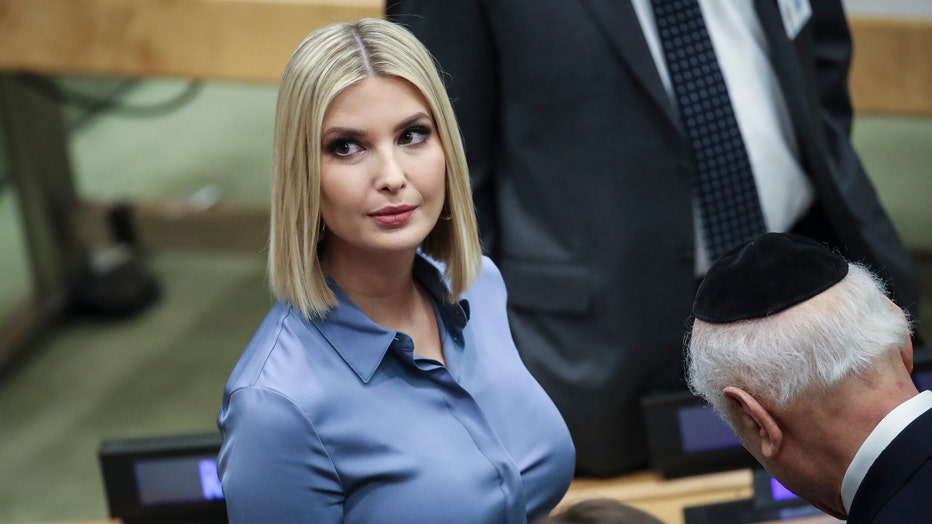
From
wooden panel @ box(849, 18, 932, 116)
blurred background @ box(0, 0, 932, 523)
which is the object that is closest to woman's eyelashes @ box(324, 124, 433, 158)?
wooden panel @ box(849, 18, 932, 116)

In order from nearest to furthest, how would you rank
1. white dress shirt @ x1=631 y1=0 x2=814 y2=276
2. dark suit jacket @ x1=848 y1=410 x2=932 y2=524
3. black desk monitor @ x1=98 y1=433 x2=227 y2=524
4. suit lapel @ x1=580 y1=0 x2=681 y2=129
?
dark suit jacket @ x1=848 y1=410 x2=932 y2=524 < black desk monitor @ x1=98 y1=433 x2=227 y2=524 < suit lapel @ x1=580 y1=0 x2=681 y2=129 < white dress shirt @ x1=631 y1=0 x2=814 y2=276

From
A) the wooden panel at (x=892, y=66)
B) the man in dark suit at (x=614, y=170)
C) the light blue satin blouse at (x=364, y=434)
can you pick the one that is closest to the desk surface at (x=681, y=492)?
the man in dark suit at (x=614, y=170)

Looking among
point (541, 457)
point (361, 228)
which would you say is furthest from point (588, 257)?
point (361, 228)

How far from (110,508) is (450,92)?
97cm

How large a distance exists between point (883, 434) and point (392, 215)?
26.1 inches

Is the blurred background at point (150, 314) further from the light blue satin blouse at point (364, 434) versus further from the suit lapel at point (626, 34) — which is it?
the light blue satin blouse at point (364, 434)

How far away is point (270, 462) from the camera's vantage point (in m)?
1.57

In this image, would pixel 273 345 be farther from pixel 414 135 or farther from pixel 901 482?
pixel 901 482

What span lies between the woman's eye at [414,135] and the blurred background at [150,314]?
8.26 feet

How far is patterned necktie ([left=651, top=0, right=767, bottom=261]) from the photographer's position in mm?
2508

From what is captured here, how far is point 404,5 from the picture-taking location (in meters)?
2.44

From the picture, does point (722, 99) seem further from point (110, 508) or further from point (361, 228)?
point (110, 508)

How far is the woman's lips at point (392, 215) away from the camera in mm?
1685

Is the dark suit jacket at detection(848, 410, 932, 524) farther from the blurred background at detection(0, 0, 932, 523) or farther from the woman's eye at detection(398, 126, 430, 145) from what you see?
the blurred background at detection(0, 0, 932, 523)
